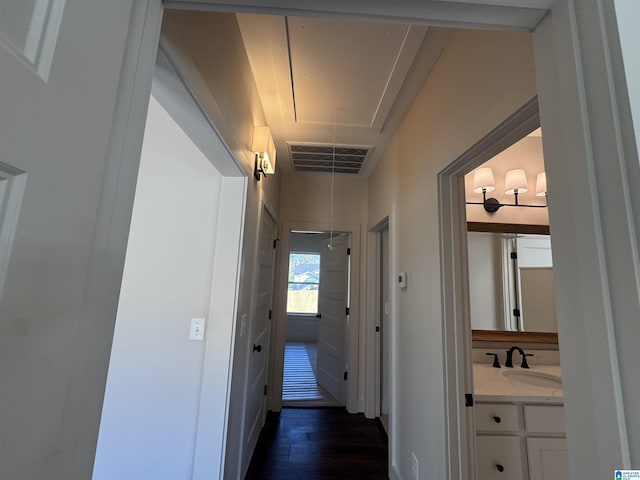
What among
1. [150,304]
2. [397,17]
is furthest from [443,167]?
[150,304]

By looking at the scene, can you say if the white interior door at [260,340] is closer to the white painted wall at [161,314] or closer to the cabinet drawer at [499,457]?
the white painted wall at [161,314]

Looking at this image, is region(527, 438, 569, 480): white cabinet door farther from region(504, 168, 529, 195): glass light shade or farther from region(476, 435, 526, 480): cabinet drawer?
region(504, 168, 529, 195): glass light shade

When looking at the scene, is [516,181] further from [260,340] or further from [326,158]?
[260,340]

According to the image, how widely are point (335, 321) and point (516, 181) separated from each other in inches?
95.5

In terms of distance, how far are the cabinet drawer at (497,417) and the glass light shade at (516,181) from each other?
158 centimetres

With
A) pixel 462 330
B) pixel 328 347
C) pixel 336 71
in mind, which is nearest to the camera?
pixel 462 330

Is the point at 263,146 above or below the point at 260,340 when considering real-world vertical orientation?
above

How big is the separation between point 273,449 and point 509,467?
1754mm

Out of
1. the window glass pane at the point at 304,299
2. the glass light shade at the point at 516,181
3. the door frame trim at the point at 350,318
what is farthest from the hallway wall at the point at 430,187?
the window glass pane at the point at 304,299

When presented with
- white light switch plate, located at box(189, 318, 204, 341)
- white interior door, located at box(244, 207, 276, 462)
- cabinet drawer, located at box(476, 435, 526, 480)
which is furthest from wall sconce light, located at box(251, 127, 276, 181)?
cabinet drawer, located at box(476, 435, 526, 480)

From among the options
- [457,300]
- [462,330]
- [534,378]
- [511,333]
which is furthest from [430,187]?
[534,378]

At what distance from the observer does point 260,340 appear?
2.50 metres

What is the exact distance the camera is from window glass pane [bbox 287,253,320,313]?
6.68 m

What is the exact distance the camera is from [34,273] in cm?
34
